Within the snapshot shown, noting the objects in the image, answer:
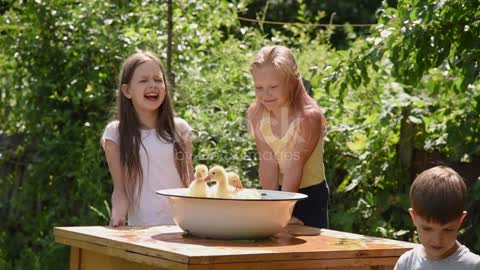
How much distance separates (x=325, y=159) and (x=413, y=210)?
9.61 feet

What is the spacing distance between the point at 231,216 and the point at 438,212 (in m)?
0.75

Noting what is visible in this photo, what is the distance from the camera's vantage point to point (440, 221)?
9.35 feet

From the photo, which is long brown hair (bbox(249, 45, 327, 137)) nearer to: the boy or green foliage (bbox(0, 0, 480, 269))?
green foliage (bbox(0, 0, 480, 269))

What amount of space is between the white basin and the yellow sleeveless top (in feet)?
2.03

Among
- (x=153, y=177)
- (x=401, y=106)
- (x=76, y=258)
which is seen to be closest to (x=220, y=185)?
(x=76, y=258)

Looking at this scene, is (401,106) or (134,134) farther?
(401,106)

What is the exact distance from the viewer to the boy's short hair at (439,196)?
2.85 m

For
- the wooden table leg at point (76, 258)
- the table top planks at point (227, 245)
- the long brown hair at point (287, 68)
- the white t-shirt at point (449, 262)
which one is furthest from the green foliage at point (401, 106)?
the white t-shirt at point (449, 262)

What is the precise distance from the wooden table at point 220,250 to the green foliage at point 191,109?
153cm

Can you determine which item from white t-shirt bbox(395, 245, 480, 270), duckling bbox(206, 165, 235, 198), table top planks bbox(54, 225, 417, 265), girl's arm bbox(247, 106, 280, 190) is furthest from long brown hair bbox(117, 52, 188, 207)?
white t-shirt bbox(395, 245, 480, 270)

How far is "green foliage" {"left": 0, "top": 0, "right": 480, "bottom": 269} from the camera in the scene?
18.0ft

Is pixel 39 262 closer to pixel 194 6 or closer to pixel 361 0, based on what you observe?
pixel 194 6

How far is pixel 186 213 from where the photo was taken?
3426 mm

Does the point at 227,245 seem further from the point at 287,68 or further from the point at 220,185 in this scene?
the point at 287,68
